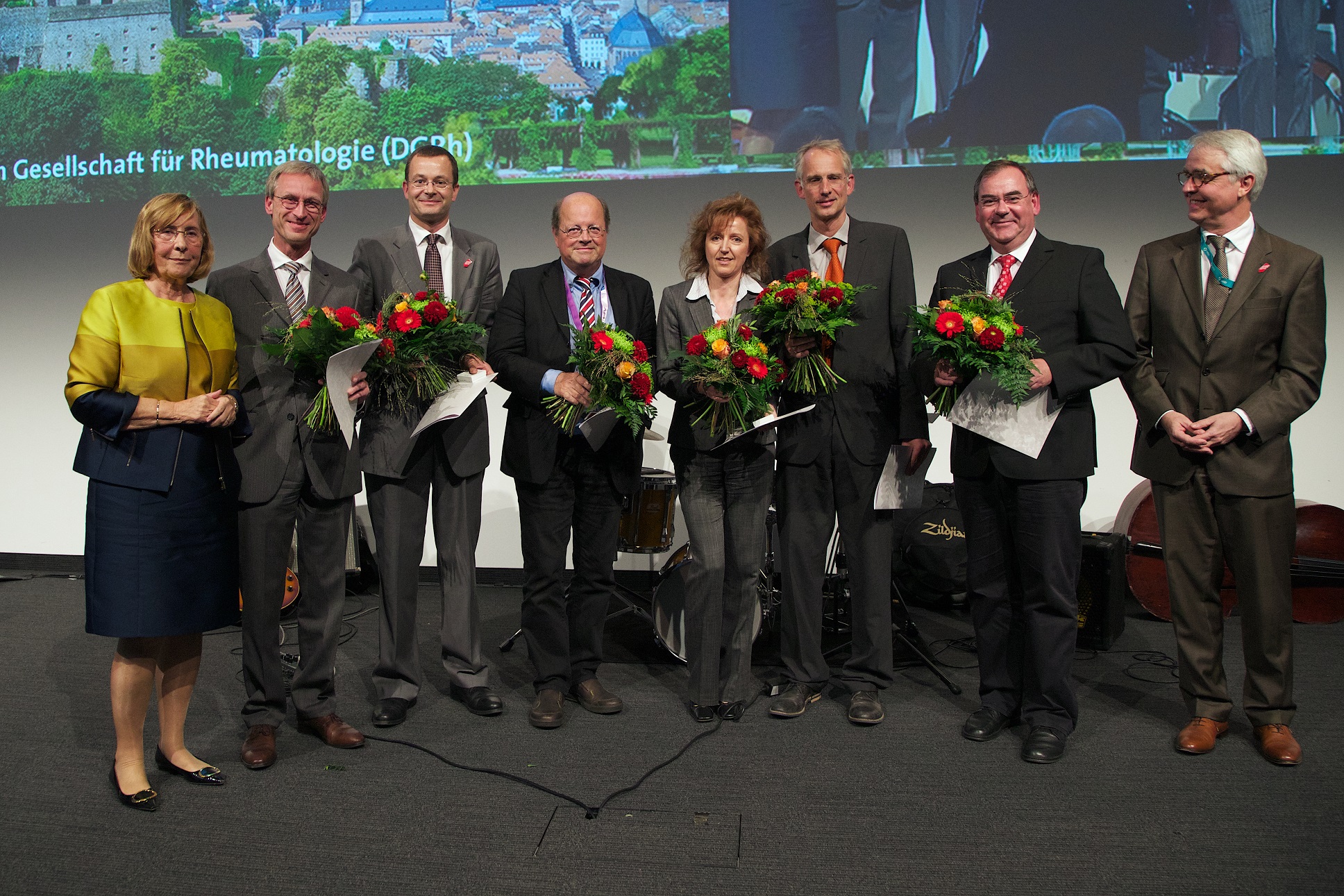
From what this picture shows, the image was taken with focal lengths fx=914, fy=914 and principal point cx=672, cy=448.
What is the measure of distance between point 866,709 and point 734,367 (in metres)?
1.37

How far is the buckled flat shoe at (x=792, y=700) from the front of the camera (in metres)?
3.33

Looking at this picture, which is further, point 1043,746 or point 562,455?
point 562,455

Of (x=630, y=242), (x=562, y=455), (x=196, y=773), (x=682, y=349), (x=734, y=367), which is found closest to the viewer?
(x=196, y=773)

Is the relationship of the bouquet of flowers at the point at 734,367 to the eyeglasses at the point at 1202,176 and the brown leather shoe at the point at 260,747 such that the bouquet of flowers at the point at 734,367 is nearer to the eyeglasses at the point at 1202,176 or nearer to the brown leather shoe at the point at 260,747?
the eyeglasses at the point at 1202,176

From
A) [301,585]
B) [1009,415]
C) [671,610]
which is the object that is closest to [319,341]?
[301,585]

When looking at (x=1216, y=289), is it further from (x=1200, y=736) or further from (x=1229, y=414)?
(x=1200, y=736)

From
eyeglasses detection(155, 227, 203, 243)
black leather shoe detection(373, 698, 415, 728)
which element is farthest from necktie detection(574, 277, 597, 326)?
black leather shoe detection(373, 698, 415, 728)

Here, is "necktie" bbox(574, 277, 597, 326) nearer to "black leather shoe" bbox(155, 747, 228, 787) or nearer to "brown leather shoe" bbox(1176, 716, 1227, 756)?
"black leather shoe" bbox(155, 747, 228, 787)

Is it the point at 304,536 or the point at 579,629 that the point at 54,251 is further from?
the point at 579,629

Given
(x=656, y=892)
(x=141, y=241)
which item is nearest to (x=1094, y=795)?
(x=656, y=892)

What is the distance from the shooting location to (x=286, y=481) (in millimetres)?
2996

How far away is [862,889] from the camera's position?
7.28 feet

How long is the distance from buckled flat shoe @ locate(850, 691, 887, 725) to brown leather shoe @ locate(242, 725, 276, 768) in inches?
78.0

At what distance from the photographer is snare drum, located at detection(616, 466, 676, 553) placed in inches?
173
